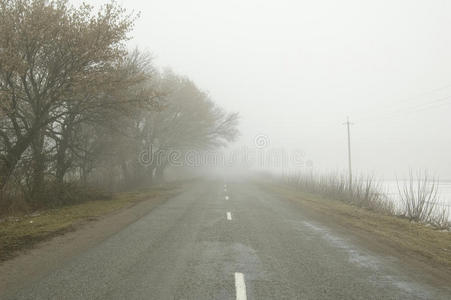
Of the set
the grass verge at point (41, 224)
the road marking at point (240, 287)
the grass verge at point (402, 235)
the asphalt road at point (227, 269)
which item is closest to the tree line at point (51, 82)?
the grass verge at point (41, 224)

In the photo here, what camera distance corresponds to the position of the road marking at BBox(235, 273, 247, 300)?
Answer: 5054 millimetres

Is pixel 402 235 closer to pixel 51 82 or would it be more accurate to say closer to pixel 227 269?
pixel 227 269

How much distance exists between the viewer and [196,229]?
1024 cm

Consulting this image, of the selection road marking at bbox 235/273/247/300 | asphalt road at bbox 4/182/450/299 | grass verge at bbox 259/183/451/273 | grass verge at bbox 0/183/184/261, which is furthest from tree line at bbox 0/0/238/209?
road marking at bbox 235/273/247/300

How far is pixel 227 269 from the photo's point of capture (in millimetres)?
6387

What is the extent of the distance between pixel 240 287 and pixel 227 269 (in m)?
0.97

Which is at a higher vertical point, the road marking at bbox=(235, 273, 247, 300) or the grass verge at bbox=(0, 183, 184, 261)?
the grass verge at bbox=(0, 183, 184, 261)

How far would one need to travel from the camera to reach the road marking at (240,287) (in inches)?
199

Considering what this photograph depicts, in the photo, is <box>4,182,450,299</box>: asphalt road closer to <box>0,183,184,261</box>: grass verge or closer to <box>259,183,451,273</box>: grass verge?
<box>259,183,451,273</box>: grass verge

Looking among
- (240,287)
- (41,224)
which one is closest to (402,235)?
(240,287)

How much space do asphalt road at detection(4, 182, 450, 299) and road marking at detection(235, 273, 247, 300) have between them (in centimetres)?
1

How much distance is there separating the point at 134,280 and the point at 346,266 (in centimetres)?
372

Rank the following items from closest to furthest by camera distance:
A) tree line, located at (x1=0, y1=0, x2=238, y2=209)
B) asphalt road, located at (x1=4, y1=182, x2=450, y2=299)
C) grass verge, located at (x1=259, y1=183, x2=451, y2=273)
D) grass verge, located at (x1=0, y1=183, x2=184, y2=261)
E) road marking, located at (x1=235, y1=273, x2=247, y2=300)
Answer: road marking, located at (x1=235, y1=273, x2=247, y2=300)
asphalt road, located at (x1=4, y1=182, x2=450, y2=299)
grass verge, located at (x1=259, y1=183, x2=451, y2=273)
grass verge, located at (x1=0, y1=183, x2=184, y2=261)
tree line, located at (x1=0, y1=0, x2=238, y2=209)

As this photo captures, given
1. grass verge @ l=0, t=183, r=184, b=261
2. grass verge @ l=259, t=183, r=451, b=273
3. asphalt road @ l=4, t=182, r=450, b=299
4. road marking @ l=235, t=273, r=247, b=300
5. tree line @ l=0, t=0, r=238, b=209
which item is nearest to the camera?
road marking @ l=235, t=273, r=247, b=300
